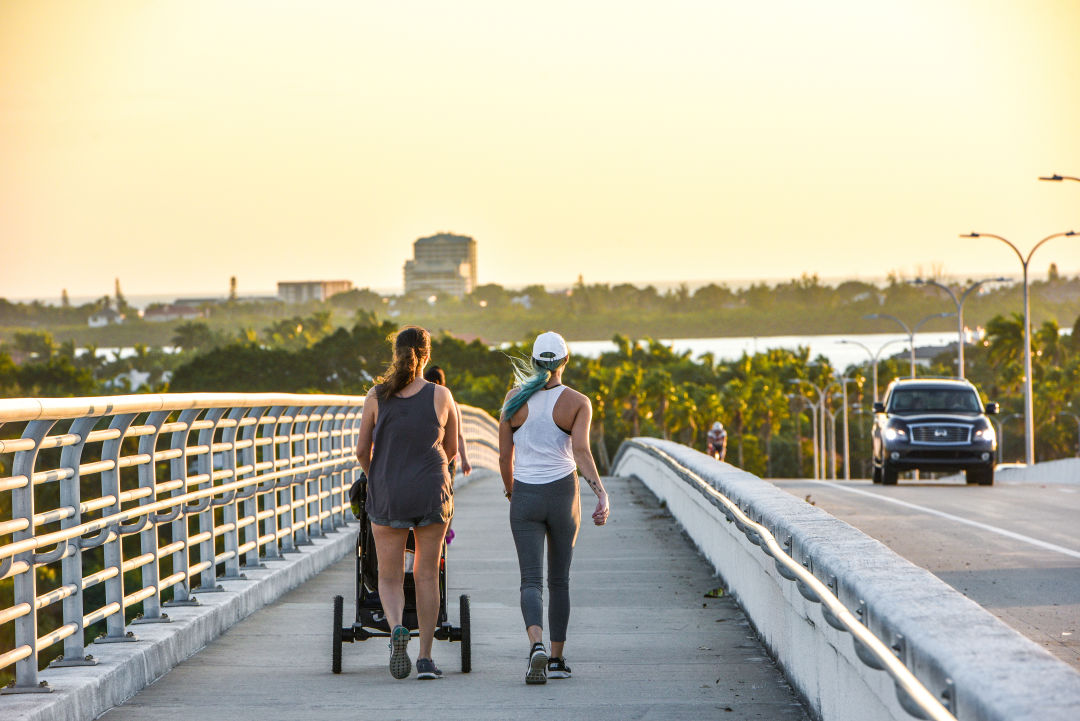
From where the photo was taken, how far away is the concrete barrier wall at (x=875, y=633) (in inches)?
153

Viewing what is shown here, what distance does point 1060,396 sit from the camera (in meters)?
131

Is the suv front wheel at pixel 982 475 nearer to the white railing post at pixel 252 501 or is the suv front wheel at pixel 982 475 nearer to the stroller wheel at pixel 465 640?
the white railing post at pixel 252 501

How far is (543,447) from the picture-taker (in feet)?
26.1

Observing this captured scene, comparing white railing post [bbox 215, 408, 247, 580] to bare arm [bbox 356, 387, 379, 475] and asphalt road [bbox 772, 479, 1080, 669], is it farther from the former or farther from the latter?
asphalt road [bbox 772, 479, 1080, 669]

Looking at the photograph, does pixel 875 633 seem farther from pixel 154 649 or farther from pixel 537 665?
pixel 154 649

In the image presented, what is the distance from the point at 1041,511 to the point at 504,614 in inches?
470

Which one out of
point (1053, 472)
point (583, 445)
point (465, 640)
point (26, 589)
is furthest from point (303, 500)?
point (1053, 472)

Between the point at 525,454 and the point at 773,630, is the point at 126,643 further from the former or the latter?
the point at 773,630

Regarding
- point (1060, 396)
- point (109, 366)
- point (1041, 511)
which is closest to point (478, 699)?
point (1041, 511)

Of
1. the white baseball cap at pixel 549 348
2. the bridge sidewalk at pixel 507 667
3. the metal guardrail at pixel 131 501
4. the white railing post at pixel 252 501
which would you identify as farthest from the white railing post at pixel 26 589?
the white railing post at pixel 252 501

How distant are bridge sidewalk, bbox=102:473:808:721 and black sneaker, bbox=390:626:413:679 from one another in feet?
0.25

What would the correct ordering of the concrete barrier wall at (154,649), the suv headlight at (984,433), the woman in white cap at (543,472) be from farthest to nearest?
the suv headlight at (984,433)
the woman in white cap at (543,472)
the concrete barrier wall at (154,649)

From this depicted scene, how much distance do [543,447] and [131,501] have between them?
2698 mm

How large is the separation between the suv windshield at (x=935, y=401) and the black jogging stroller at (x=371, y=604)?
2181cm
